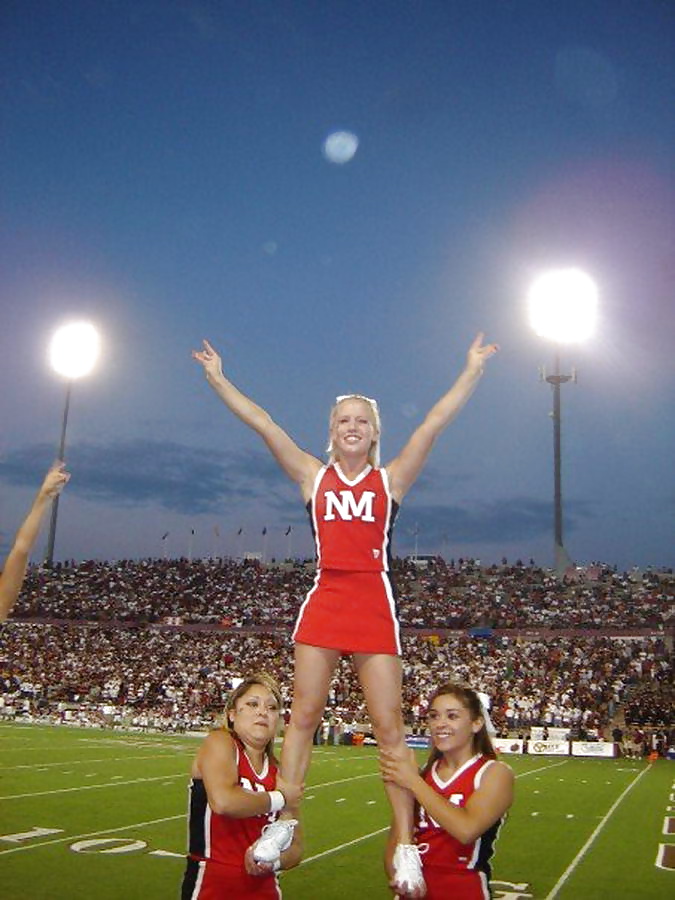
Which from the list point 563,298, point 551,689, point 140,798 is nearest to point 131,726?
point 551,689

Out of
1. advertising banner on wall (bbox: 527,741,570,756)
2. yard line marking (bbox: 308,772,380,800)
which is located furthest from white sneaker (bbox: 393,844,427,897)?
advertising banner on wall (bbox: 527,741,570,756)

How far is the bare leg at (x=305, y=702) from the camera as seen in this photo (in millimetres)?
4312

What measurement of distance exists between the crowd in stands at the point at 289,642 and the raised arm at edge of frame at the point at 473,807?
2638 cm

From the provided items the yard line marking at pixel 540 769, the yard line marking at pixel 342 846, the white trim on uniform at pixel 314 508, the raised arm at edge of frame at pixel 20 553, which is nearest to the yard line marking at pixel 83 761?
the yard line marking at pixel 540 769

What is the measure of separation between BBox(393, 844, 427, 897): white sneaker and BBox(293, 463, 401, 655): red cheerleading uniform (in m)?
0.93

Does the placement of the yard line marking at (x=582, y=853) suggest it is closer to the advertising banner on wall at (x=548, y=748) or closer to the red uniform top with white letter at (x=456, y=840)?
the red uniform top with white letter at (x=456, y=840)

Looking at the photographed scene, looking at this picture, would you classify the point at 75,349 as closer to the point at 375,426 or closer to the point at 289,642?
the point at 289,642

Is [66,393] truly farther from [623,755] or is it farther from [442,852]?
[442,852]

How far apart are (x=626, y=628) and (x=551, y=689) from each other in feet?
19.3

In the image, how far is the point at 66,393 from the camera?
41688mm

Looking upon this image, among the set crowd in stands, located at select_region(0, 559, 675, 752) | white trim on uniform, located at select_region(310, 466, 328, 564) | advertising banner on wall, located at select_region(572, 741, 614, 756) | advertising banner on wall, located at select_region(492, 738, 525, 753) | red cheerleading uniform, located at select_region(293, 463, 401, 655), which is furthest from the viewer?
crowd in stands, located at select_region(0, 559, 675, 752)

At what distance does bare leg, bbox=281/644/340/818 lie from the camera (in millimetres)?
4312

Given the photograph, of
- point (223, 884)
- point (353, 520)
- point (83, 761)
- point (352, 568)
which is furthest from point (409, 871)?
point (83, 761)

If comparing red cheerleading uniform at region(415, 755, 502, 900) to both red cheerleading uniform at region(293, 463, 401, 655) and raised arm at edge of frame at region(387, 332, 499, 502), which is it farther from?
raised arm at edge of frame at region(387, 332, 499, 502)
